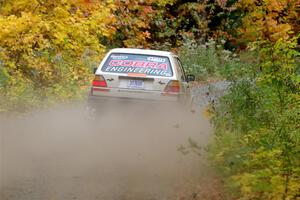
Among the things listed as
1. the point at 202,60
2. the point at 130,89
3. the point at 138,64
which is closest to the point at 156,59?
the point at 138,64

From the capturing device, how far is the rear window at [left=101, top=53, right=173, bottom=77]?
12422 millimetres

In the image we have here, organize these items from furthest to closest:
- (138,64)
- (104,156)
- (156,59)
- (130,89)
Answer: (156,59)
(138,64)
(130,89)
(104,156)

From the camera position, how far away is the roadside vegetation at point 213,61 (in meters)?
7.20

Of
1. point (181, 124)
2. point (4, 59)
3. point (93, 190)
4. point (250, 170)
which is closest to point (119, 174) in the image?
point (93, 190)

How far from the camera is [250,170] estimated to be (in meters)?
7.59

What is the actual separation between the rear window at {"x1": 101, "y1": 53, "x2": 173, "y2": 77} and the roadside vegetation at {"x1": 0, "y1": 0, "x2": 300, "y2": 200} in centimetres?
163

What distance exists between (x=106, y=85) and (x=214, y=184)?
4795 mm

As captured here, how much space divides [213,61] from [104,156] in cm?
1591

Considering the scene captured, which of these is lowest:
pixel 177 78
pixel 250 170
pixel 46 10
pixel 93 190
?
pixel 93 190

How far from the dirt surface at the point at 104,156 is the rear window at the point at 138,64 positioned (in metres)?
0.73

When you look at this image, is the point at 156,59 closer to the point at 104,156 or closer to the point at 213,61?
the point at 104,156

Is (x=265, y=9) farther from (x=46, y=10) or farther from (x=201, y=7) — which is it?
(x=46, y=10)

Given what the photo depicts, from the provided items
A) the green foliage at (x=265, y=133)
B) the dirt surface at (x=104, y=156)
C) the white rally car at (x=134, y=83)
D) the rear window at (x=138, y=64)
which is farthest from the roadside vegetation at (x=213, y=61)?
the rear window at (x=138, y=64)

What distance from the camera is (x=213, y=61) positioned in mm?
25297
